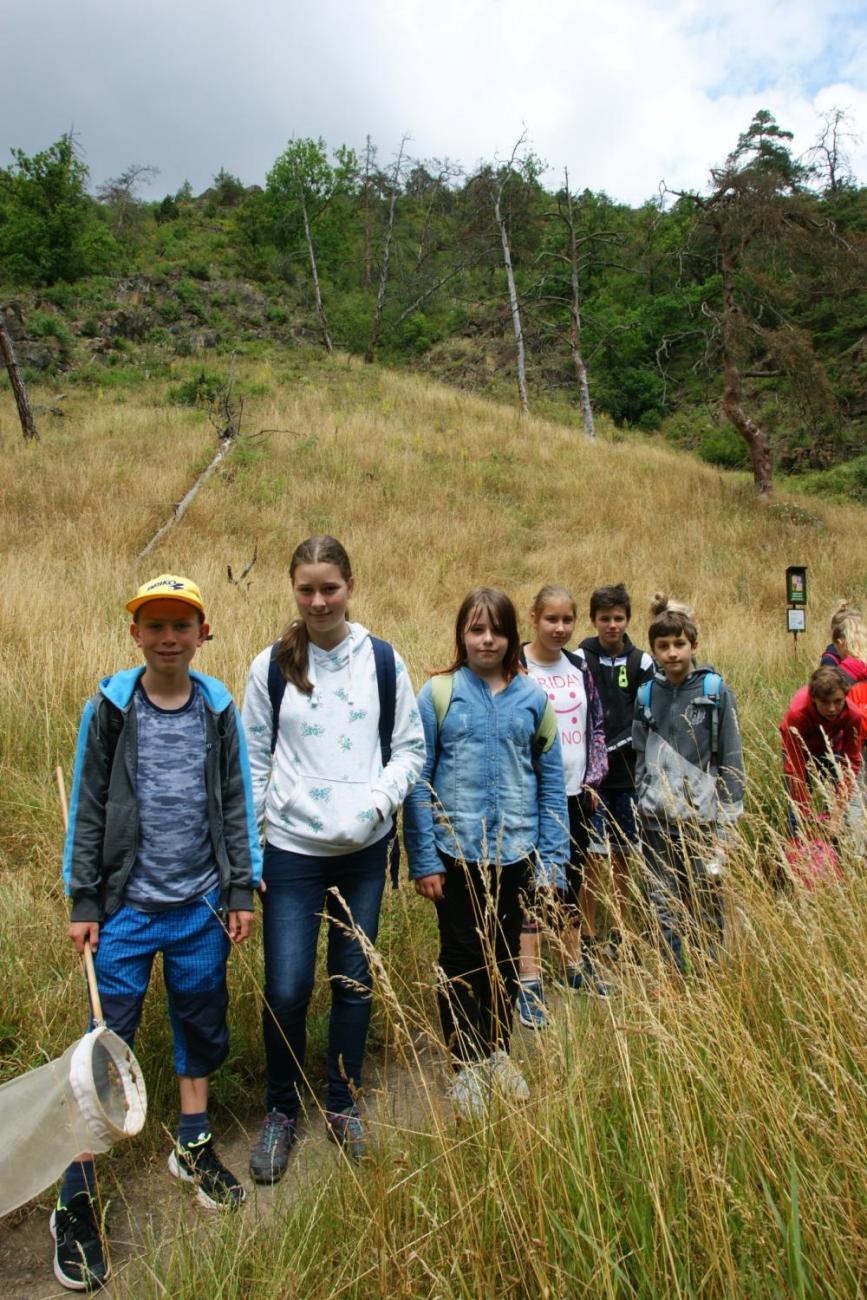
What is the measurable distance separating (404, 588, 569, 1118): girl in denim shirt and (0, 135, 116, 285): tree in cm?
3224

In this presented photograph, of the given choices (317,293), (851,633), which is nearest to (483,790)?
(851,633)

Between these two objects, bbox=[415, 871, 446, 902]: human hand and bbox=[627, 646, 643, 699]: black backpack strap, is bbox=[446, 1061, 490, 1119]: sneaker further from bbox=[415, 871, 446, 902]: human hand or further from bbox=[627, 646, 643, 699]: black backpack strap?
bbox=[627, 646, 643, 699]: black backpack strap

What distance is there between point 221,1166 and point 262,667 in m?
1.53

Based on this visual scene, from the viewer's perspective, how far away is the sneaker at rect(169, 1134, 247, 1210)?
2142mm

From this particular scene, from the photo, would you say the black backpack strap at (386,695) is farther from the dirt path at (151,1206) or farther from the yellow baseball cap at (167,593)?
the dirt path at (151,1206)

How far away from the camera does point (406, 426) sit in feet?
62.7

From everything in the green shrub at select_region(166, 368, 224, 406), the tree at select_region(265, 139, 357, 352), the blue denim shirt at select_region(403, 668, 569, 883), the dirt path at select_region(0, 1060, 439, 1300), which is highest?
the tree at select_region(265, 139, 357, 352)

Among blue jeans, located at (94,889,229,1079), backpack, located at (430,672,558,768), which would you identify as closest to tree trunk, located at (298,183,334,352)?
backpack, located at (430,672,558,768)

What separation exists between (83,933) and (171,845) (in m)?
0.33

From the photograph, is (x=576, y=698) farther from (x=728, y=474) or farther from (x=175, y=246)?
(x=175, y=246)

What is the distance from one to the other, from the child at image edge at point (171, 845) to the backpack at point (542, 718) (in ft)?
2.51

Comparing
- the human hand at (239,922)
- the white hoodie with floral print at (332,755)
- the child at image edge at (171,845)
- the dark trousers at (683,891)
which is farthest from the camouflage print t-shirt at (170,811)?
the dark trousers at (683,891)

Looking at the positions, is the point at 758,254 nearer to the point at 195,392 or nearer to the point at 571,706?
the point at 195,392

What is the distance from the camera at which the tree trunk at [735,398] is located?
1662cm
